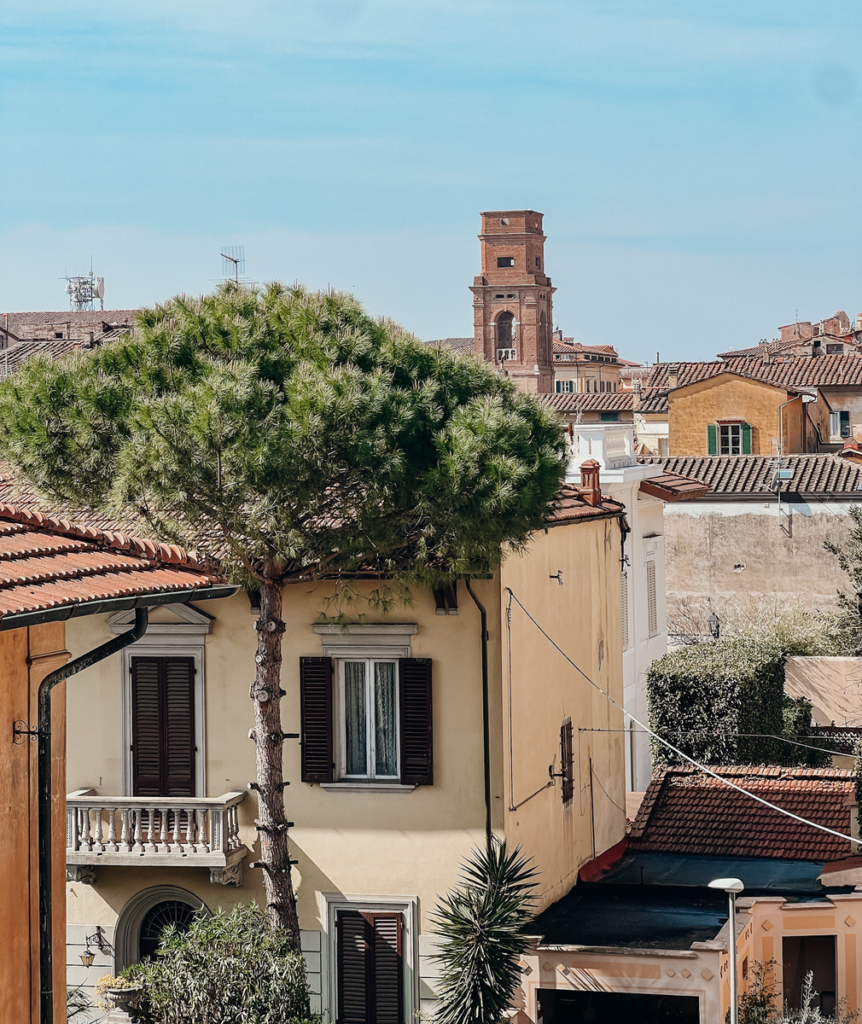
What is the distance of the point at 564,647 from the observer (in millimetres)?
18000

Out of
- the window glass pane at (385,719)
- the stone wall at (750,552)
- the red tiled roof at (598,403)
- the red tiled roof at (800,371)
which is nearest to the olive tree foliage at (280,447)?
the window glass pane at (385,719)

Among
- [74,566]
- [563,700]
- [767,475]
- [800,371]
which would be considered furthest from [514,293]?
[74,566]

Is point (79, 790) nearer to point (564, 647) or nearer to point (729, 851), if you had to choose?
point (564, 647)

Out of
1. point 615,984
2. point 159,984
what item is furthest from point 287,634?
point 615,984

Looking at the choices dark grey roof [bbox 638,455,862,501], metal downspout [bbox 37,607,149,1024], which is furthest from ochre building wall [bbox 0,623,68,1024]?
dark grey roof [bbox 638,455,862,501]

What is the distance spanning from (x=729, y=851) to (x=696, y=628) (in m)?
17.3

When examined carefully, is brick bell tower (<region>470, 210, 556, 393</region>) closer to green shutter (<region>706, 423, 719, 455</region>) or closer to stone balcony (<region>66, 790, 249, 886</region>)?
green shutter (<region>706, 423, 719, 455</region>)

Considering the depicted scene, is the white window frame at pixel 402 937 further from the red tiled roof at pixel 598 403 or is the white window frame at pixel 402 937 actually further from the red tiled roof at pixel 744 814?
the red tiled roof at pixel 598 403

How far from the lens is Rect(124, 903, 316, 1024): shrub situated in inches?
522

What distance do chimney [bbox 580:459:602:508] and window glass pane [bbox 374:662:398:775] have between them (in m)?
4.92

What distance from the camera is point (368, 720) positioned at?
1570 centimetres

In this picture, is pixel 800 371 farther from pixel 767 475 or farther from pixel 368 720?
pixel 368 720

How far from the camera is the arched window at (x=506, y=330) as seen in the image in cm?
12019

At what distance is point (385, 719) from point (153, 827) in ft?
9.19
